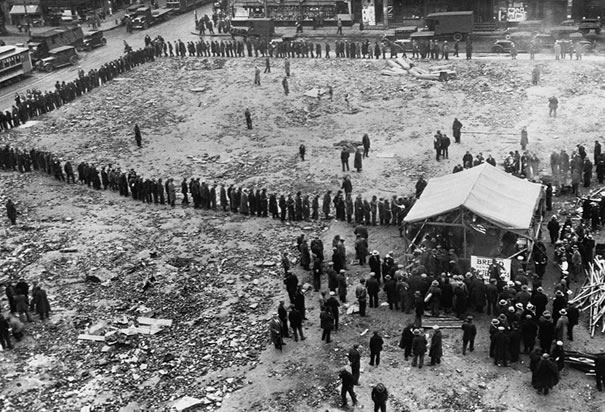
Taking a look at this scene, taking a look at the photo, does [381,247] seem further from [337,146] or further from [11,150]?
[11,150]

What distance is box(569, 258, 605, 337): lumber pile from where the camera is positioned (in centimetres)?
1753

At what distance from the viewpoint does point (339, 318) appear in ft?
62.1

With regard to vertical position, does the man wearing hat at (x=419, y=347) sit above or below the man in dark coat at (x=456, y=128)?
below

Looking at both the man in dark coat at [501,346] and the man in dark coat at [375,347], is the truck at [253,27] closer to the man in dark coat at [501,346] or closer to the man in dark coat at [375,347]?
the man in dark coat at [375,347]

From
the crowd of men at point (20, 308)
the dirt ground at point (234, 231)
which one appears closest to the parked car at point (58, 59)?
the dirt ground at point (234, 231)

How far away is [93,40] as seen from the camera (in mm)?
50188

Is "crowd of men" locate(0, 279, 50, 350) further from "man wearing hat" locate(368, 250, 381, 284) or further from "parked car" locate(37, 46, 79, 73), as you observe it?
"parked car" locate(37, 46, 79, 73)

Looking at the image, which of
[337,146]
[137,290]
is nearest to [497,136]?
[337,146]

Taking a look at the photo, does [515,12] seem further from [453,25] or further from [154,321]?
[154,321]

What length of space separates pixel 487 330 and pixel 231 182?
1297 cm

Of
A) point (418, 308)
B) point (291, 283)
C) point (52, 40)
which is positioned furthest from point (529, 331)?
point (52, 40)

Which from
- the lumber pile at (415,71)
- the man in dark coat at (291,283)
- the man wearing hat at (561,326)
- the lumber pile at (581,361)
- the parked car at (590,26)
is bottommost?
the lumber pile at (581,361)

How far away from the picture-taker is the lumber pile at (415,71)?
36.5 meters

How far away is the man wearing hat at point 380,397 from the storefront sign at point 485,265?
18.0 feet
